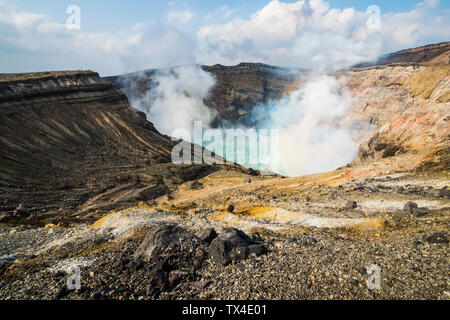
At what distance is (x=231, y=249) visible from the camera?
8.33 metres

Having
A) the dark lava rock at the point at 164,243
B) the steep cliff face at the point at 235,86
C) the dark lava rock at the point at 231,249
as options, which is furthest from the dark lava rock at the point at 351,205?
the steep cliff face at the point at 235,86

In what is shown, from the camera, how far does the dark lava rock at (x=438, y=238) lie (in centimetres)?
859

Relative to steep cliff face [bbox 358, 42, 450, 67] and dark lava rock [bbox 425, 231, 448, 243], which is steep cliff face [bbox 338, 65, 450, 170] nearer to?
dark lava rock [bbox 425, 231, 448, 243]

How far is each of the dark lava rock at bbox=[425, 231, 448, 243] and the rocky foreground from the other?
34 millimetres

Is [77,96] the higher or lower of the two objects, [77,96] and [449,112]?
the higher

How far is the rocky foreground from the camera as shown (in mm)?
6641

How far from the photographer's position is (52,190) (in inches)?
984

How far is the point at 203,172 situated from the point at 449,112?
29.2 m

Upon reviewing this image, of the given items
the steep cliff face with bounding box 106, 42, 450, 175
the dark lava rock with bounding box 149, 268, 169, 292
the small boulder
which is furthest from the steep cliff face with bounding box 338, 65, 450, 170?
the dark lava rock with bounding box 149, 268, 169, 292

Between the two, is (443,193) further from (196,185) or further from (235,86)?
(235,86)

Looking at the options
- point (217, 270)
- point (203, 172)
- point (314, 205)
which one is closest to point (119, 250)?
point (217, 270)

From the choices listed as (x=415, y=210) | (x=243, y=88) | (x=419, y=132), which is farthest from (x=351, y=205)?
(x=243, y=88)

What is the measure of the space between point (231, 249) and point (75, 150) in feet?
110
